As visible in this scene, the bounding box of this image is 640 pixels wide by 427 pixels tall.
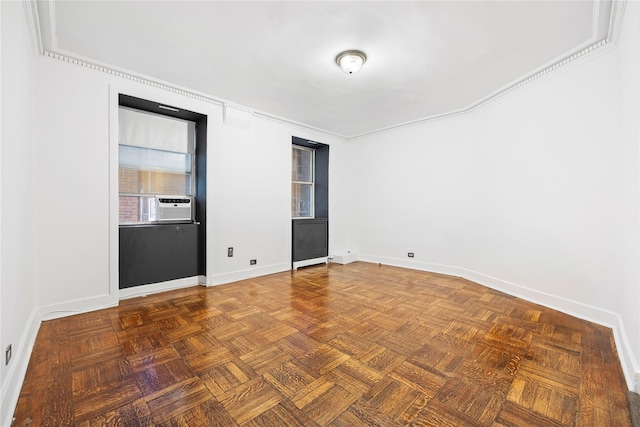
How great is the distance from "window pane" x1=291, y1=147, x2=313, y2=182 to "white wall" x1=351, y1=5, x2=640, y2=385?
66.3 inches

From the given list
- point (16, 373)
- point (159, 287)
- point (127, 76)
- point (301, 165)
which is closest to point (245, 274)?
point (159, 287)

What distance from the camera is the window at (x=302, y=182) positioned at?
5.41 metres

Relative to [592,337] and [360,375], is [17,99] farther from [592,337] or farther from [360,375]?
[592,337]

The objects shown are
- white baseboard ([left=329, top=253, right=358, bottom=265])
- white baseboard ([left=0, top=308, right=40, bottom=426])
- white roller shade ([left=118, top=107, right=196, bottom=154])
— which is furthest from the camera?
white baseboard ([left=329, top=253, right=358, bottom=265])

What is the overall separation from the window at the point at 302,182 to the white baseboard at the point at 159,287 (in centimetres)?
219

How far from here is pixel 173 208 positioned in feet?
11.9

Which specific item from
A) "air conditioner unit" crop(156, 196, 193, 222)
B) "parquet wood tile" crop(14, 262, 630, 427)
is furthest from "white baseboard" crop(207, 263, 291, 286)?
"air conditioner unit" crop(156, 196, 193, 222)

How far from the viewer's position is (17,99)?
1.80 meters

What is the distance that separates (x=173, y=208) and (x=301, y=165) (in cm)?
269

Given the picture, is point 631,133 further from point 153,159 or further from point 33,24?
point 153,159

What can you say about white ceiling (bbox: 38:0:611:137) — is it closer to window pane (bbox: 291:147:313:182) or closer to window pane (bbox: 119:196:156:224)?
window pane (bbox: 119:196:156:224)

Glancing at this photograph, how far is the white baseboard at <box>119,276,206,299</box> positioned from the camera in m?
3.20

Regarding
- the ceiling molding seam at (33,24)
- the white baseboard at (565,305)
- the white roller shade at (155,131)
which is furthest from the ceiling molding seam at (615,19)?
the white roller shade at (155,131)

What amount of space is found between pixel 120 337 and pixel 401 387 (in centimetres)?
225
